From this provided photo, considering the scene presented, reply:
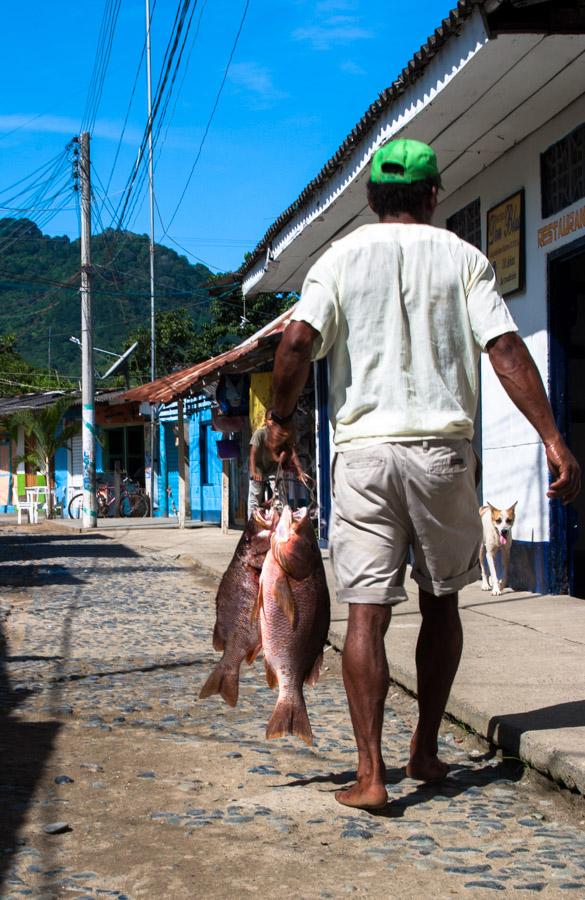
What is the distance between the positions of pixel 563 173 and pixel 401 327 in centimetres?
572

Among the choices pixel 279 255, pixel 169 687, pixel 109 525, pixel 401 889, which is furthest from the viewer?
pixel 109 525

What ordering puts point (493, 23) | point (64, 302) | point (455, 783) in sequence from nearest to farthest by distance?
1. point (455, 783)
2. point (493, 23)
3. point (64, 302)

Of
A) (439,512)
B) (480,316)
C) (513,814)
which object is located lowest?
(513,814)

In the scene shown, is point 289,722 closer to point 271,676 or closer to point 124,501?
point 271,676

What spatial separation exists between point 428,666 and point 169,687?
248 cm

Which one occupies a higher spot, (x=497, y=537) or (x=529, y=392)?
(x=529, y=392)

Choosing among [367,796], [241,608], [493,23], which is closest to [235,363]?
[493,23]

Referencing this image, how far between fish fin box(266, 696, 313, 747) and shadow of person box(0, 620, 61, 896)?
0.85 meters

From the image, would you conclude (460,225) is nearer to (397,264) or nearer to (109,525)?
(397,264)

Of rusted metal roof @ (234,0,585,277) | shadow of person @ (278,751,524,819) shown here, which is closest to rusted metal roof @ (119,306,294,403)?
rusted metal roof @ (234,0,585,277)

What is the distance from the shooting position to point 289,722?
3.52 metres

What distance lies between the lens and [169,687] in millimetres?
5840

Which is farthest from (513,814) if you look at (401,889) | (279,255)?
(279,255)

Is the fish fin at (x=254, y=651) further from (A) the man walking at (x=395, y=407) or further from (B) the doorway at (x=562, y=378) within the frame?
(B) the doorway at (x=562, y=378)
